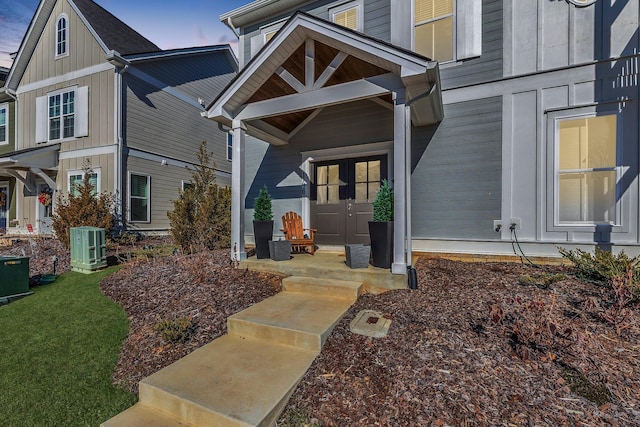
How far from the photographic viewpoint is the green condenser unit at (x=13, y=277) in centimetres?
461

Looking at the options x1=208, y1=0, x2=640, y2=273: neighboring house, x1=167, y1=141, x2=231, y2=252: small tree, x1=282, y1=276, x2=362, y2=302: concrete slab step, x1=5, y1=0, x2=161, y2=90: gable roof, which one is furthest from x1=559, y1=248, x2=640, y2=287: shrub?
x1=5, y1=0, x2=161, y2=90: gable roof

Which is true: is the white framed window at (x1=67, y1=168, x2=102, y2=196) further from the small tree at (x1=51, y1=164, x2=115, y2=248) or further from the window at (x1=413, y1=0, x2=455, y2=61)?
the window at (x1=413, y1=0, x2=455, y2=61)

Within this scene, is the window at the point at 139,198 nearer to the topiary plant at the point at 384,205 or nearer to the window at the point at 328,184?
the window at the point at 328,184

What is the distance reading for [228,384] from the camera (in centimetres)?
223

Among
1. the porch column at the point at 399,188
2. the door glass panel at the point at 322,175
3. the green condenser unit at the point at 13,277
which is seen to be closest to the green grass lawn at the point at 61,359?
the green condenser unit at the point at 13,277

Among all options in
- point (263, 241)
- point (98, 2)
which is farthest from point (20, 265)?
point (98, 2)

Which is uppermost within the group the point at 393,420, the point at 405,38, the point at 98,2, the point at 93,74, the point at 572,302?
the point at 98,2

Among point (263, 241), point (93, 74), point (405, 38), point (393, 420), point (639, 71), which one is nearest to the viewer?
point (393, 420)

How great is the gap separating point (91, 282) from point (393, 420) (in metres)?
5.71

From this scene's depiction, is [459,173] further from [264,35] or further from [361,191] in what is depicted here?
[264,35]

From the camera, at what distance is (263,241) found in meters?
5.12

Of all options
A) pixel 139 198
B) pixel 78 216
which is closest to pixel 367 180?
pixel 78 216

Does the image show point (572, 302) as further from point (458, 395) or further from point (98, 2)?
point (98, 2)

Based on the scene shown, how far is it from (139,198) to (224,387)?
9.53 meters
